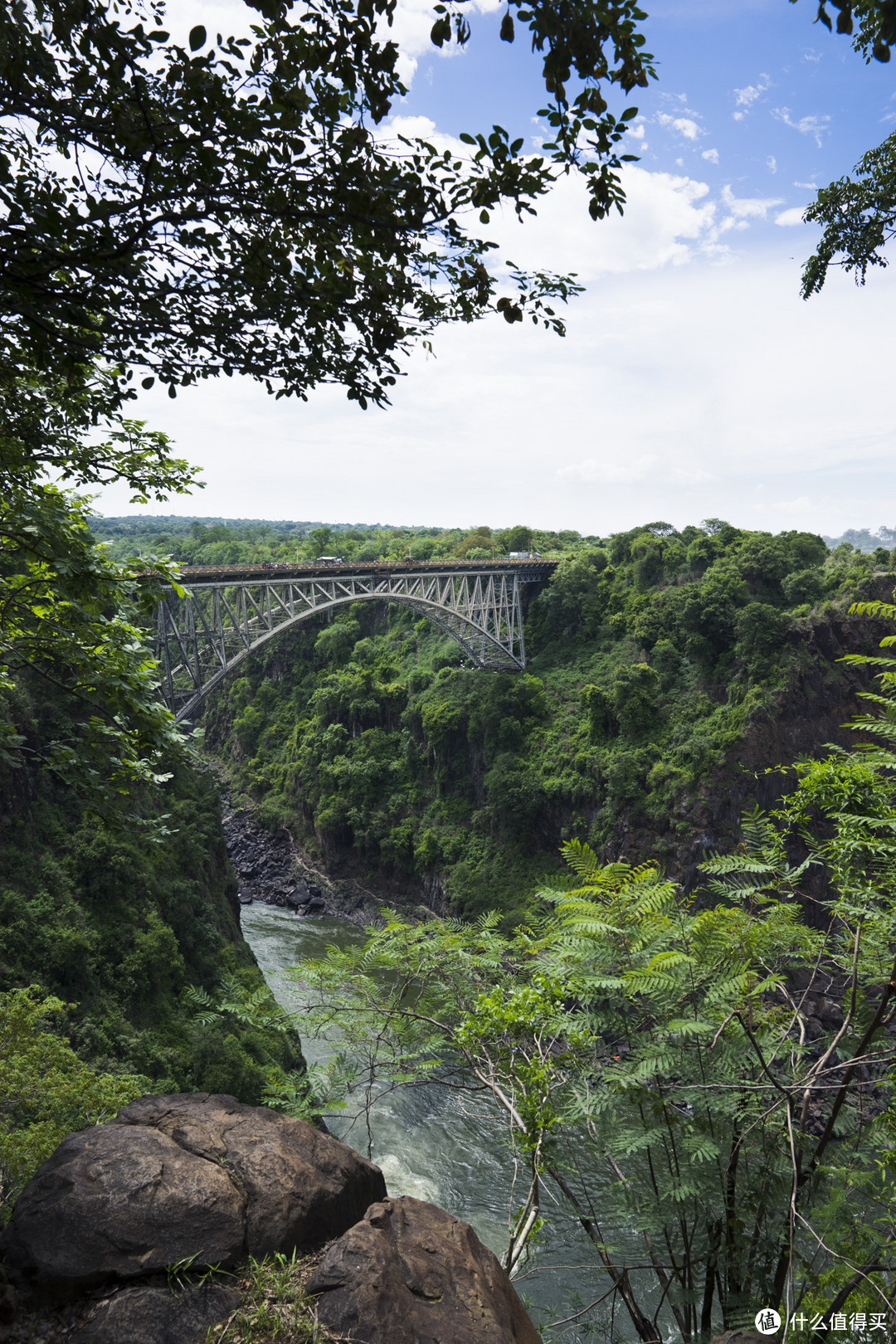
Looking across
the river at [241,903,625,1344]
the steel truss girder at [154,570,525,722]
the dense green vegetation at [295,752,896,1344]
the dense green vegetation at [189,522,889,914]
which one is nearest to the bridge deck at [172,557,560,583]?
the steel truss girder at [154,570,525,722]

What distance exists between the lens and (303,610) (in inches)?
A: 1236

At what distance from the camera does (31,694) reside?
58.8 feet

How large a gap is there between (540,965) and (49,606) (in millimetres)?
4057

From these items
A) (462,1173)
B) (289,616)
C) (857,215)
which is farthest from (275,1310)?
(289,616)

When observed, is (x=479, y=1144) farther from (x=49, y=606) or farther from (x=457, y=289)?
(x=457, y=289)

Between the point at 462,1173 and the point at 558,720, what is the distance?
1960 centimetres

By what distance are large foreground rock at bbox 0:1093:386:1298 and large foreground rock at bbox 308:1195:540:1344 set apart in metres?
0.50

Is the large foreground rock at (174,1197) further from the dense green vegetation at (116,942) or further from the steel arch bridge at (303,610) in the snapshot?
the steel arch bridge at (303,610)

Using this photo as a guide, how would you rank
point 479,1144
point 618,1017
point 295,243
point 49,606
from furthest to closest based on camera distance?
point 479,1144 < point 49,606 < point 618,1017 < point 295,243

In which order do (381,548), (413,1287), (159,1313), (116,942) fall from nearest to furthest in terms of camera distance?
(159,1313) < (413,1287) < (116,942) < (381,548)

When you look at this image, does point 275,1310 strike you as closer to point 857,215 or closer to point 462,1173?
point 857,215

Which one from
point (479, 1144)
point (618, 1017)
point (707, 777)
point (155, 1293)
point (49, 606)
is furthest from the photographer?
point (707, 777)

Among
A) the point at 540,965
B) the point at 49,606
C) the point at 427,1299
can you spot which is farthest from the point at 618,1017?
the point at 49,606

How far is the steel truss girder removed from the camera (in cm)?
2238
